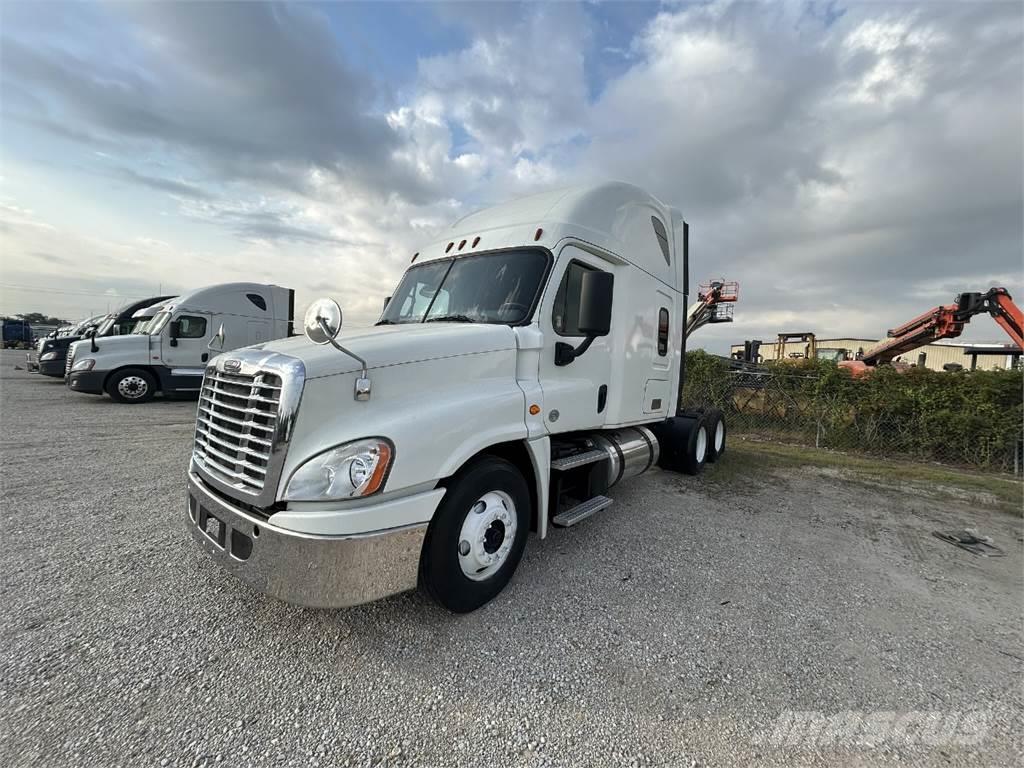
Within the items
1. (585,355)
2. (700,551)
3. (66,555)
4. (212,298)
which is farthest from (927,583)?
(212,298)

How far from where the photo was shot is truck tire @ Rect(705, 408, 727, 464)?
293 inches

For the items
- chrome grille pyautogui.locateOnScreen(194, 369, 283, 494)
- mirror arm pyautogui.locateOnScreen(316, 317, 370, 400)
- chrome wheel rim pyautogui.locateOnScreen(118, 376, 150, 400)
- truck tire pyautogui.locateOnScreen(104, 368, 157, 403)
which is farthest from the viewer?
chrome wheel rim pyautogui.locateOnScreen(118, 376, 150, 400)

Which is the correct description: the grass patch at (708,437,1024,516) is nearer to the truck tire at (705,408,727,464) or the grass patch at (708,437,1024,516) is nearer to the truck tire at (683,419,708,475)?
the truck tire at (705,408,727,464)

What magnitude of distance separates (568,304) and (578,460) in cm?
131

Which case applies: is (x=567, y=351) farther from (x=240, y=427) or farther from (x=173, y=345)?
(x=173, y=345)

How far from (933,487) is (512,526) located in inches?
292

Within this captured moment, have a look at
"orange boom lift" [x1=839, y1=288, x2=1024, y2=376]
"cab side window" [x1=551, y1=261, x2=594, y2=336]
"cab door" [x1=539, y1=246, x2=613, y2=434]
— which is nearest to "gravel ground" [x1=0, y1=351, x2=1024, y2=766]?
"cab door" [x1=539, y1=246, x2=613, y2=434]

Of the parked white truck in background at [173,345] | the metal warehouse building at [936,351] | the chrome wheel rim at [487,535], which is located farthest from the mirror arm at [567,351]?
the metal warehouse building at [936,351]

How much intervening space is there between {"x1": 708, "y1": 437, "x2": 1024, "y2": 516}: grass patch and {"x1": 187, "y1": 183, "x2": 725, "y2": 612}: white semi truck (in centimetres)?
389

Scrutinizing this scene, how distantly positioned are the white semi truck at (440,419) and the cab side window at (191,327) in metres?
11.6

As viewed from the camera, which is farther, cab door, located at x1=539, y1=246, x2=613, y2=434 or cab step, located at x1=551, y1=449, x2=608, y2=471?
cab step, located at x1=551, y1=449, x2=608, y2=471

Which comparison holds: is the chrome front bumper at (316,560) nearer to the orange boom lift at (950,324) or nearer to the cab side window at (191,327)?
the orange boom lift at (950,324)

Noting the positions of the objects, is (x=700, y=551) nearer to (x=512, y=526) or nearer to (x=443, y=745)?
(x=512, y=526)

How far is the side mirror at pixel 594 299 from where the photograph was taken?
10.9ft
